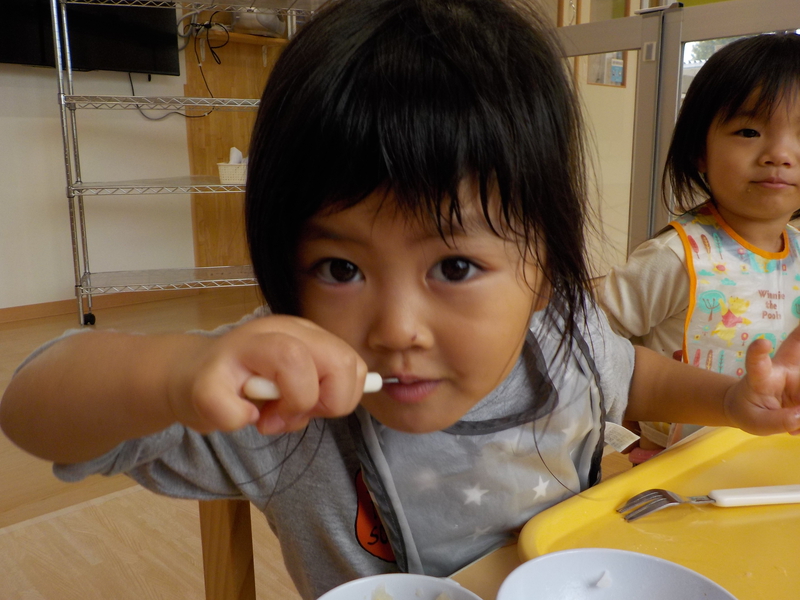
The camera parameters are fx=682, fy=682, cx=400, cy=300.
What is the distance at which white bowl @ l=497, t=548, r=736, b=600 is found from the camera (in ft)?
1.33

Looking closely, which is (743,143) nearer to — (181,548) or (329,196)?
(329,196)

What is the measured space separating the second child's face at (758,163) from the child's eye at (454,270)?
33.0 inches

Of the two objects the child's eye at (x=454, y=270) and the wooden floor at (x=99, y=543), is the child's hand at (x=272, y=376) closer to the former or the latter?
the child's eye at (x=454, y=270)

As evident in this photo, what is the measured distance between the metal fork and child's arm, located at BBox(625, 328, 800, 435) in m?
0.07

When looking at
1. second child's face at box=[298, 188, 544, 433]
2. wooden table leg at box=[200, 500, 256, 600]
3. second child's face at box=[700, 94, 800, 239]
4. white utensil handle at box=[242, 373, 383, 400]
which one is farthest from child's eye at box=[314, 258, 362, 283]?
second child's face at box=[700, 94, 800, 239]

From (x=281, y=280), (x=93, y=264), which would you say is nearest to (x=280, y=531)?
(x=281, y=280)

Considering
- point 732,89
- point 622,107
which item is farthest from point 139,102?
point 732,89

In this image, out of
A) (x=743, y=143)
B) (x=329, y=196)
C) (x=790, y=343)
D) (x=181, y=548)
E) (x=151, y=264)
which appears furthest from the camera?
(x=151, y=264)

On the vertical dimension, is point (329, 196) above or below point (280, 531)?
above

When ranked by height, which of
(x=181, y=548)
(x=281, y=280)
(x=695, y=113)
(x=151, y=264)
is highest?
(x=695, y=113)

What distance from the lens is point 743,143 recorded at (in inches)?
43.9

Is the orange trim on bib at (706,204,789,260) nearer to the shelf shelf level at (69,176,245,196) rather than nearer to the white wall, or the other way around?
the shelf shelf level at (69,176,245,196)

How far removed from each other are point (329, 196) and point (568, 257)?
202mm

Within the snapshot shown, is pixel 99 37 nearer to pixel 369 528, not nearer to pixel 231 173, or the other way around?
pixel 231 173
